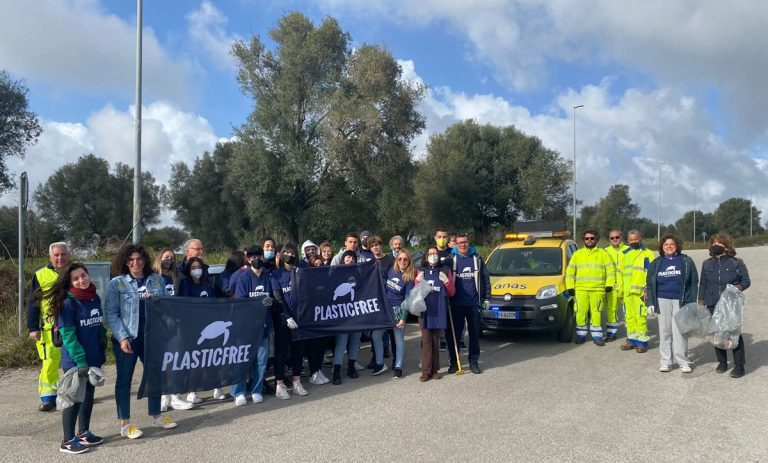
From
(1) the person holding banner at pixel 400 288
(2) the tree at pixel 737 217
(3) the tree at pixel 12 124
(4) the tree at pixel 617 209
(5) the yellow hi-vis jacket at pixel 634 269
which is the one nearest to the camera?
(1) the person holding banner at pixel 400 288

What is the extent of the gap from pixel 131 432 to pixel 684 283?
700 cm

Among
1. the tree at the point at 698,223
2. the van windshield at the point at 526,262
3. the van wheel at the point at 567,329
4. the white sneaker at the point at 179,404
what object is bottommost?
the white sneaker at the point at 179,404

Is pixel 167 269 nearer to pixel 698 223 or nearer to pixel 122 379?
pixel 122 379

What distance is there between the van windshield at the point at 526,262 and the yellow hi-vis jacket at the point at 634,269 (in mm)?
1163

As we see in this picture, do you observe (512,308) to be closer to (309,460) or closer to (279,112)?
(309,460)

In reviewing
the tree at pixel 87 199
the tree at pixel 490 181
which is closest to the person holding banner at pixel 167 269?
the tree at pixel 490 181

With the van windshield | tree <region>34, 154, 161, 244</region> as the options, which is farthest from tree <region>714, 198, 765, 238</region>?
the van windshield

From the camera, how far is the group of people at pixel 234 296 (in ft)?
16.3

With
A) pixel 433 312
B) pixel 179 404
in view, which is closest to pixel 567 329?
pixel 433 312

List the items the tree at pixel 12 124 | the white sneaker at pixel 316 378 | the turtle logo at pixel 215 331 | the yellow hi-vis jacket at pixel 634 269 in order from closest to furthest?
the turtle logo at pixel 215 331 < the white sneaker at pixel 316 378 < the yellow hi-vis jacket at pixel 634 269 < the tree at pixel 12 124

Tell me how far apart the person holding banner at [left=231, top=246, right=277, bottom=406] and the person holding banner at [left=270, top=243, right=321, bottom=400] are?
0.12 meters

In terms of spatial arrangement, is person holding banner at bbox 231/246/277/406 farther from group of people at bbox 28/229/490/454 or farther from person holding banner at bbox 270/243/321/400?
person holding banner at bbox 270/243/321/400

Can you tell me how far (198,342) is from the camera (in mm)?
5988

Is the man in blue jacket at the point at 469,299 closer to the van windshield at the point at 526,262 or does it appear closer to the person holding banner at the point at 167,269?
the van windshield at the point at 526,262
